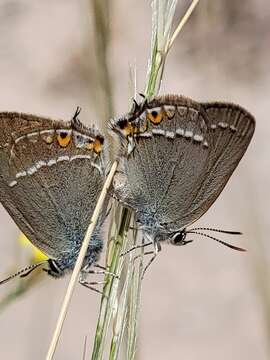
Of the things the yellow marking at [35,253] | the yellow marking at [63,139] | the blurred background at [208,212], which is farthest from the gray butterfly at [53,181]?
the yellow marking at [35,253]

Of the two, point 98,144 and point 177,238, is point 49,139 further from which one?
point 177,238

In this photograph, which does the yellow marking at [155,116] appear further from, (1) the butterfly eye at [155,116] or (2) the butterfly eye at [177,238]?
(2) the butterfly eye at [177,238]

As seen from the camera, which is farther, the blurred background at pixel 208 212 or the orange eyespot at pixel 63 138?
the blurred background at pixel 208 212

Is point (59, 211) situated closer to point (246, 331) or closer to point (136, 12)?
point (246, 331)

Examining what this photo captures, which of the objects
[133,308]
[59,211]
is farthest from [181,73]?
[133,308]

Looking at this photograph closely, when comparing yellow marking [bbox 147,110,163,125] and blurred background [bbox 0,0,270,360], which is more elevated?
blurred background [bbox 0,0,270,360]

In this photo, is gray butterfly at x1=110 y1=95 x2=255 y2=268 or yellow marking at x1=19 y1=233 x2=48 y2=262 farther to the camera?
yellow marking at x1=19 y1=233 x2=48 y2=262

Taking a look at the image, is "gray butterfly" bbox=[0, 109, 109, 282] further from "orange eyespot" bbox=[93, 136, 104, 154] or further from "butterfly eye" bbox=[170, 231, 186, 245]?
"butterfly eye" bbox=[170, 231, 186, 245]

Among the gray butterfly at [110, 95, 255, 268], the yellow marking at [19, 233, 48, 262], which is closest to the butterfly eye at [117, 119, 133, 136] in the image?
the gray butterfly at [110, 95, 255, 268]
